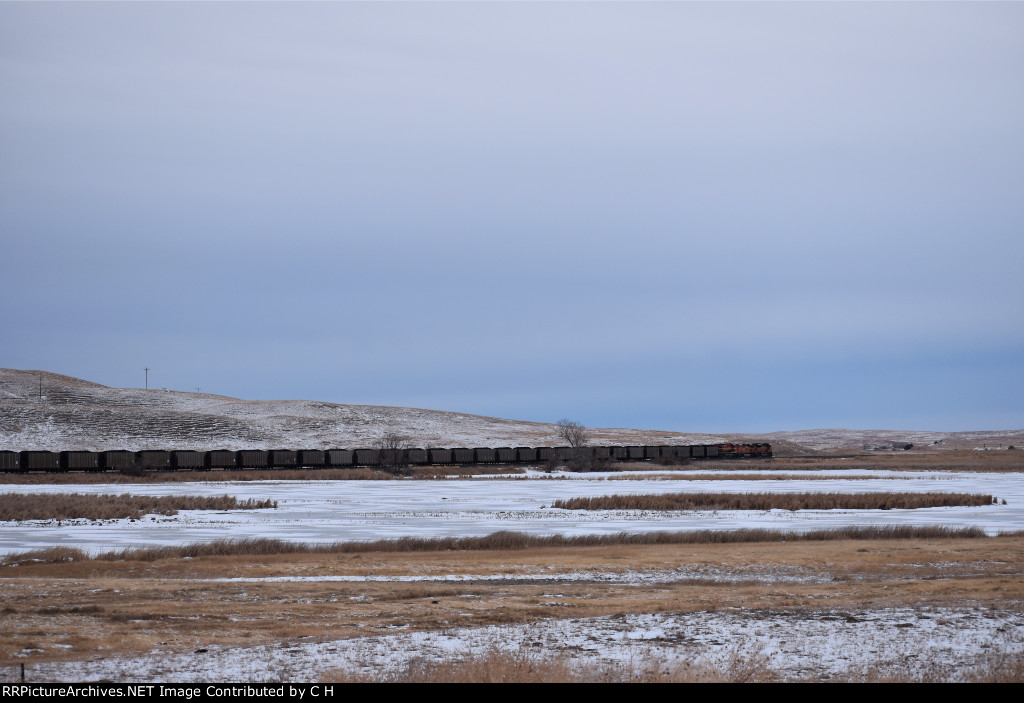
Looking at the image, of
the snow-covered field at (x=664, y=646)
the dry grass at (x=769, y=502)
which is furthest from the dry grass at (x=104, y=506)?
the snow-covered field at (x=664, y=646)

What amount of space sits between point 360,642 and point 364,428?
4589 inches

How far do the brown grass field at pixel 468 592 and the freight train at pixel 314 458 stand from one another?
50.9m

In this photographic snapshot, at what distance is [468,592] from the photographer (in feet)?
56.2

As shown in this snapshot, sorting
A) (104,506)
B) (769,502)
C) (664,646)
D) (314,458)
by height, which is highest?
(664,646)

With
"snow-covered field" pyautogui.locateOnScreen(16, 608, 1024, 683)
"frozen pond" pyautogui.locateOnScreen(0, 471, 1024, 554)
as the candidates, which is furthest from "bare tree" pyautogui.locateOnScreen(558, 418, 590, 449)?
"snow-covered field" pyautogui.locateOnScreen(16, 608, 1024, 683)

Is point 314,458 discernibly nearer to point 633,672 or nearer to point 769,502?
point 769,502

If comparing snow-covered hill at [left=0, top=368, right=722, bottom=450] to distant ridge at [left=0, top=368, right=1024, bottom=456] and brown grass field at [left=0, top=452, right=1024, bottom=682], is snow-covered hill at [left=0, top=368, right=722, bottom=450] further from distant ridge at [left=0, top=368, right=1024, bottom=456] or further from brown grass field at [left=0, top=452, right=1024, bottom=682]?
brown grass field at [left=0, top=452, right=1024, bottom=682]

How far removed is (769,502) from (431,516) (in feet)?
50.3

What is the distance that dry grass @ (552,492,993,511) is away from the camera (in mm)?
39281

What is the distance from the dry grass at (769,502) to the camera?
129ft

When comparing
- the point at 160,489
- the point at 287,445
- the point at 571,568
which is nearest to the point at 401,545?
the point at 571,568

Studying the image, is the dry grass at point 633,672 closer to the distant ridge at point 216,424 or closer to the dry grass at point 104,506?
the dry grass at point 104,506

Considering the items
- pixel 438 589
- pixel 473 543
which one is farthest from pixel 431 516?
pixel 438 589
